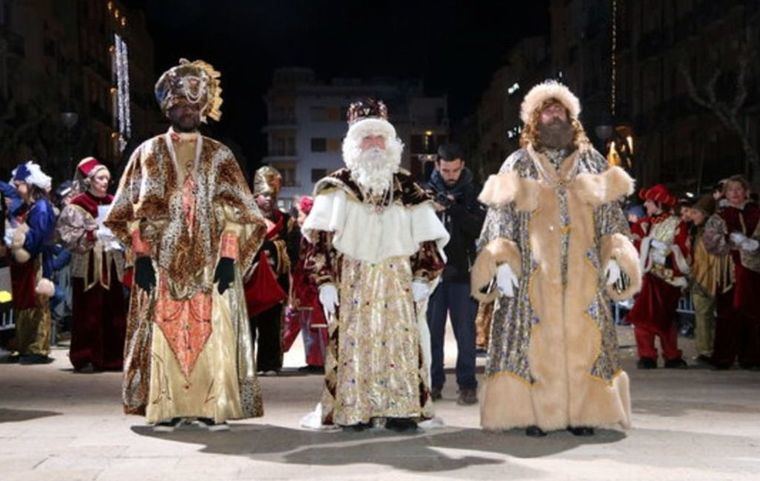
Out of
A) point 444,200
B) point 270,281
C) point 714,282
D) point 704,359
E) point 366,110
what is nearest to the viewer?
point 366,110

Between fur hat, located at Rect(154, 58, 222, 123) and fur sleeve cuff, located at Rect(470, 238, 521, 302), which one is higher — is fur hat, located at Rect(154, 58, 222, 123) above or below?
above

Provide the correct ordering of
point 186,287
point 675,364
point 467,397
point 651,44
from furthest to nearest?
point 651,44 → point 675,364 → point 467,397 → point 186,287

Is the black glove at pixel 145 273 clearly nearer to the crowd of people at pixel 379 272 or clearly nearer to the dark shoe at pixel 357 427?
the crowd of people at pixel 379 272

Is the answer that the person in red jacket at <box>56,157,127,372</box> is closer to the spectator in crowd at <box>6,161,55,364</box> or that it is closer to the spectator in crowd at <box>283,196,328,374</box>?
the spectator in crowd at <box>6,161,55,364</box>

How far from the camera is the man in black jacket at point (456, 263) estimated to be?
1022cm

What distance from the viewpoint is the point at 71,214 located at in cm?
1288

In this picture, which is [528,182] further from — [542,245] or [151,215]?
[151,215]

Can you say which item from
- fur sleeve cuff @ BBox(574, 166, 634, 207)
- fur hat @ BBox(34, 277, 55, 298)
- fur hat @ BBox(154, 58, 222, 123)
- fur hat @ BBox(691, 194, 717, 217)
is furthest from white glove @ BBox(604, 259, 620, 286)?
fur hat @ BBox(34, 277, 55, 298)

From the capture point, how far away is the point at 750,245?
1251 cm

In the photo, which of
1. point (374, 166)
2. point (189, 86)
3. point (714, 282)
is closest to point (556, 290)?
point (374, 166)

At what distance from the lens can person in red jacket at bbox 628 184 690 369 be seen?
1284 cm

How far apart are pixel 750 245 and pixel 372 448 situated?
610 centimetres

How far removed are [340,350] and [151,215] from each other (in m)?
1.53

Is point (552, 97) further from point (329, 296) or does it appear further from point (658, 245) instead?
point (658, 245)
